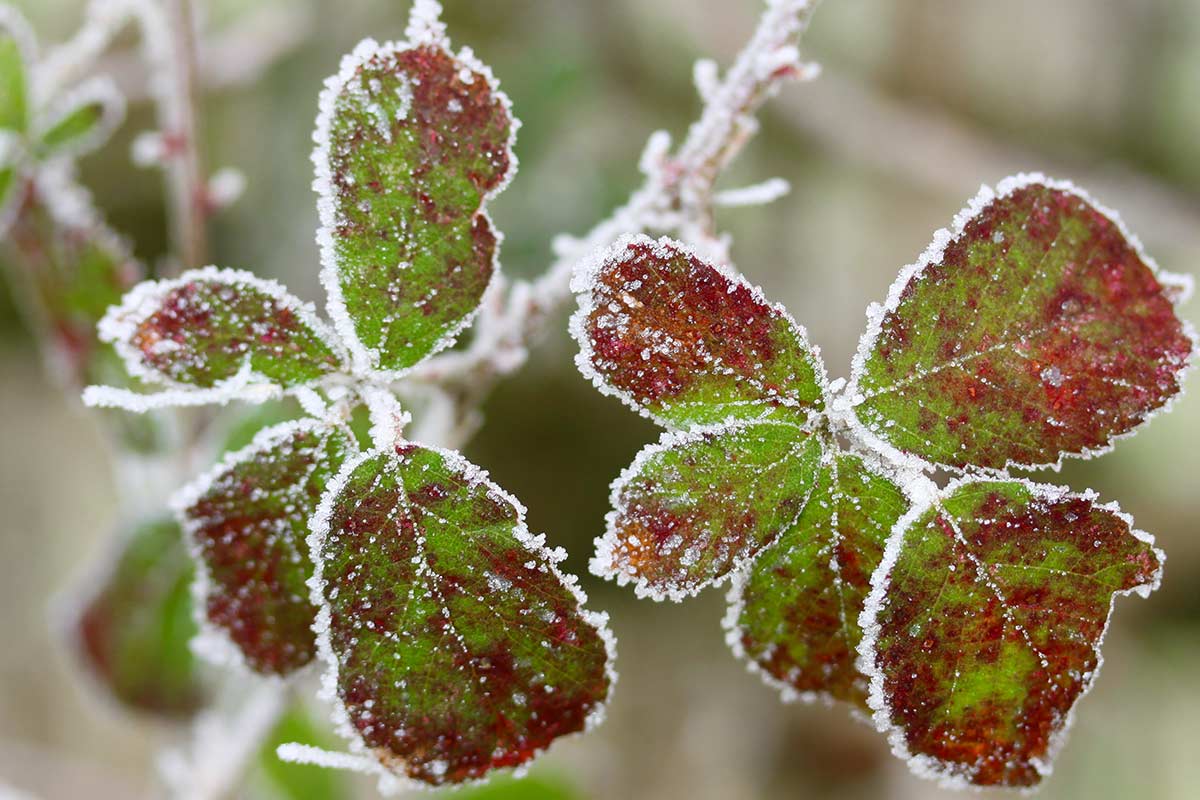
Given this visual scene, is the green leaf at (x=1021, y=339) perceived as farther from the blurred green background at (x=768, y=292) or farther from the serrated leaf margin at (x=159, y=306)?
the blurred green background at (x=768, y=292)

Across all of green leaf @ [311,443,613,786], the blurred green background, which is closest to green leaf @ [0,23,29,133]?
green leaf @ [311,443,613,786]

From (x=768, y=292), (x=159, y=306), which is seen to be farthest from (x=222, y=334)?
(x=768, y=292)

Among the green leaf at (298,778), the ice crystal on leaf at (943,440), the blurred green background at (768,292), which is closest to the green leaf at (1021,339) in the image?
the ice crystal on leaf at (943,440)

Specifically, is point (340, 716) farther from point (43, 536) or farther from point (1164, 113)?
point (1164, 113)

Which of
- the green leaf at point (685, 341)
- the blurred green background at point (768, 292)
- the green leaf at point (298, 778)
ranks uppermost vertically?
the blurred green background at point (768, 292)

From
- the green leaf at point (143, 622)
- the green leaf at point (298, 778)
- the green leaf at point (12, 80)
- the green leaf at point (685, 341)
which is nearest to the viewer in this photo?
the green leaf at point (685, 341)

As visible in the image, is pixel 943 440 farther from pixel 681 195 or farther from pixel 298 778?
pixel 298 778

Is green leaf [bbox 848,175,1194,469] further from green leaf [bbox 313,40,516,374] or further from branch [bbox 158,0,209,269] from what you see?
branch [bbox 158,0,209,269]
